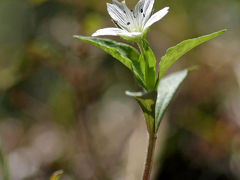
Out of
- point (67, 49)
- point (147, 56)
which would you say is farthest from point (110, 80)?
point (147, 56)

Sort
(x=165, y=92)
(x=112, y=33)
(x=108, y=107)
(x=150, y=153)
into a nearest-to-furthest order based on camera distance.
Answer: (x=112, y=33), (x=150, y=153), (x=165, y=92), (x=108, y=107)

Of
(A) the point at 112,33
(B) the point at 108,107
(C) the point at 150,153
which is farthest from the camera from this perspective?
(B) the point at 108,107

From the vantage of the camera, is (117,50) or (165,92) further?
(165,92)

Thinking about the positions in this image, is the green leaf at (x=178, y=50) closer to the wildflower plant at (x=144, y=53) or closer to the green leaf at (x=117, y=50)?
the wildflower plant at (x=144, y=53)

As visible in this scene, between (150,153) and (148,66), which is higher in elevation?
(148,66)

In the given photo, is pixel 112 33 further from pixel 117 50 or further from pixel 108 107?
pixel 108 107

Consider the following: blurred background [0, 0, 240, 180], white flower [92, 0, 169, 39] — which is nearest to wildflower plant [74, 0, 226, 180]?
white flower [92, 0, 169, 39]

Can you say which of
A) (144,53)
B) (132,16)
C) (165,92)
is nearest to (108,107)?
(165,92)

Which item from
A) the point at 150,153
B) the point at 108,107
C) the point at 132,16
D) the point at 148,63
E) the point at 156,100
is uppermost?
the point at 132,16
